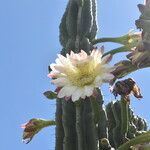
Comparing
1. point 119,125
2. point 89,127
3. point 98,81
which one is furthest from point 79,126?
point 119,125

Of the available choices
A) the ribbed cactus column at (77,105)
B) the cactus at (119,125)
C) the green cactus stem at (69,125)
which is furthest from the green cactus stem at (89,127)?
the cactus at (119,125)

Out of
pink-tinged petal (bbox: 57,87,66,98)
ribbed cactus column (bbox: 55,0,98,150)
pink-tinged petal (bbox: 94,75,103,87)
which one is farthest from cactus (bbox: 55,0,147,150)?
pink-tinged petal (bbox: 57,87,66,98)

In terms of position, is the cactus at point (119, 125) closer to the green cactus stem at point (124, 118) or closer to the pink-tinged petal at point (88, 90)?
the green cactus stem at point (124, 118)

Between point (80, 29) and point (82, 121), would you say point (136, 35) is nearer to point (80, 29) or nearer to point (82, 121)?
point (80, 29)

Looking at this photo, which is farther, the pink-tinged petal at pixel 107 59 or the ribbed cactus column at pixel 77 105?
the ribbed cactus column at pixel 77 105

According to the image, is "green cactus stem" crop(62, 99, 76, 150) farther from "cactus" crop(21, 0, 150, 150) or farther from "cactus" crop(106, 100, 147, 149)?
"cactus" crop(106, 100, 147, 149)
